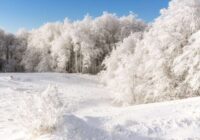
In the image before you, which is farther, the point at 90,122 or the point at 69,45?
the point at 69,45

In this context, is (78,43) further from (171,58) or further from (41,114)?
(41,114)

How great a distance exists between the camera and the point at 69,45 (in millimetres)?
57188

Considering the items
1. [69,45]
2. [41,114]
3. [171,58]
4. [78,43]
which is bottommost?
[41,114]

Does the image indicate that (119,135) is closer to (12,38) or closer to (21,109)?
(21,109)

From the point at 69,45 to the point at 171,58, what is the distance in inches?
1323

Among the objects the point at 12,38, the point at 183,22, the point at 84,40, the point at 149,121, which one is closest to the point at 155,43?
the point at 183,22

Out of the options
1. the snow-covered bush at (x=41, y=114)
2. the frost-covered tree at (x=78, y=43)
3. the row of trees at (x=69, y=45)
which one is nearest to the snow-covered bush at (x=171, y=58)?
the snow-covered bush at (x=41, y=114)

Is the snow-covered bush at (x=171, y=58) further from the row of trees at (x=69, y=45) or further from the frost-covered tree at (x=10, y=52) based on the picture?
the frost-covered tree at (x=10, y=52)

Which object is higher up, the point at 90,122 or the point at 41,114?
the point at 41,114

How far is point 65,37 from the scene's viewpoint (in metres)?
56.4

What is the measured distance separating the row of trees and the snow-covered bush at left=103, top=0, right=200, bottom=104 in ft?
84.2

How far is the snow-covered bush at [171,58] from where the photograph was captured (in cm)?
2366

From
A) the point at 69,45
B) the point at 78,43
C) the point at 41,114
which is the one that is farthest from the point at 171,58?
the point at 69,45

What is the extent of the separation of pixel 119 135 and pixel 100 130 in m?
0.68
